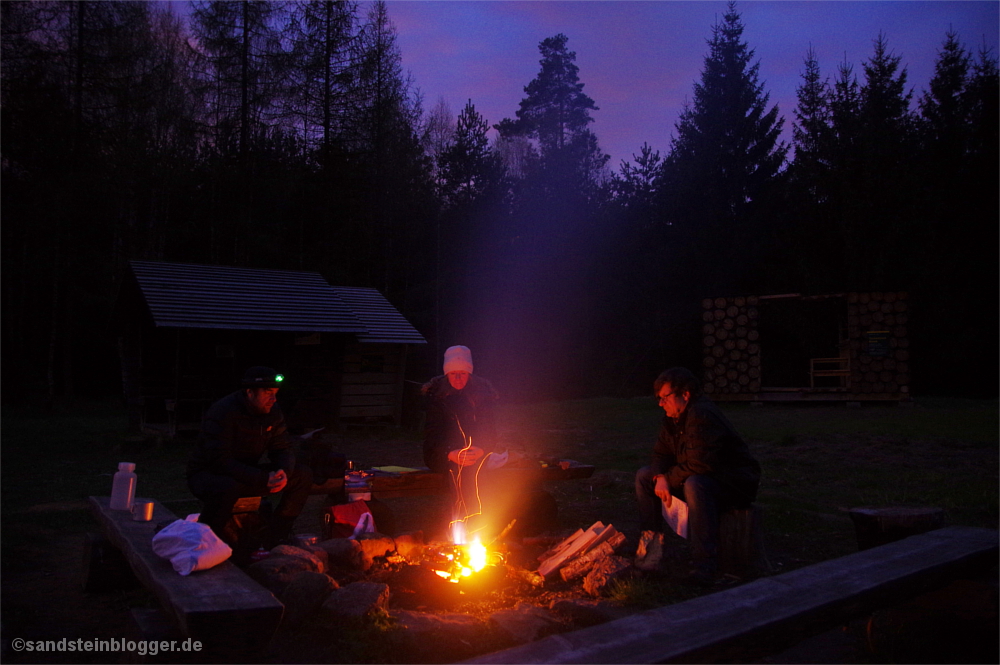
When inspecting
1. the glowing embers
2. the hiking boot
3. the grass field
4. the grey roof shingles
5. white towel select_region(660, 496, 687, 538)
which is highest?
the grey roof shingles

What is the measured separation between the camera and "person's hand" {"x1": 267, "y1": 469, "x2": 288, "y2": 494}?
4.62 m

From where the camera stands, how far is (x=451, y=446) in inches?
219

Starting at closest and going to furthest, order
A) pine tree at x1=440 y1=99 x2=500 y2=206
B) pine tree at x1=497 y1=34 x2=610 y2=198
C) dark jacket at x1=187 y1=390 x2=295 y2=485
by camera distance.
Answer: dark jacket at x1=187 y1=390 x2=295 y2=485, pine tree at x1=440 y1=99 x2=500 y2=206, pine tree at x1=497 y1=34 x2=610 y2=198

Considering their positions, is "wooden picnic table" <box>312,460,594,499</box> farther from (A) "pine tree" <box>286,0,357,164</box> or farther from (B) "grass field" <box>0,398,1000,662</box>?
(A) "pine tree" <box>286,0,357,164</box>

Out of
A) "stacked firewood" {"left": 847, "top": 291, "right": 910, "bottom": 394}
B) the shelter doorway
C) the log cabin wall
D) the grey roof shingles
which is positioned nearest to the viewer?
the grey roof shingles

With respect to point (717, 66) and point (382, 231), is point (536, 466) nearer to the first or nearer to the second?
point (382, 231)

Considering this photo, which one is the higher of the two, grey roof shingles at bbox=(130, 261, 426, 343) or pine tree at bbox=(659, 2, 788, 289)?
pine tree at bbox=(659, 2, 788, 289)

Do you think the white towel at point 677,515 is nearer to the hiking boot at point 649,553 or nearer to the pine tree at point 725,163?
the hiking boot at point 649,553

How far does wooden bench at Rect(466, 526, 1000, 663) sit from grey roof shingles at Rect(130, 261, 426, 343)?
34.8ft

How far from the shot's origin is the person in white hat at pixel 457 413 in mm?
5547

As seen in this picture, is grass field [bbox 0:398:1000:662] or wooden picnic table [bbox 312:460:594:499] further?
wooden picnic table [bbox 312:460:594:499]

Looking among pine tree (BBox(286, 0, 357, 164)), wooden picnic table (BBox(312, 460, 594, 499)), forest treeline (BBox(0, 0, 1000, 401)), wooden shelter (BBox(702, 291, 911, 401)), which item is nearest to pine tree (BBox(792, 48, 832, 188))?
forest treeline (BBox(0, 0, 1000, 401))

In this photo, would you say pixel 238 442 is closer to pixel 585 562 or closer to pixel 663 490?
pixel 585 562

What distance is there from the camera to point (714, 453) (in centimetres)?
446
